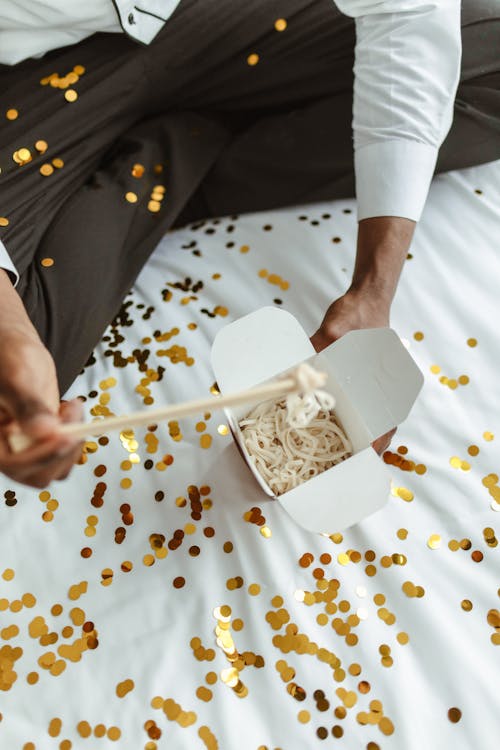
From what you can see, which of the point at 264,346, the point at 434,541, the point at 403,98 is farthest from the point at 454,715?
the point at 403,98

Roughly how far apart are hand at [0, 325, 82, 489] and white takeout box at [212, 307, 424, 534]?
21 centimetres

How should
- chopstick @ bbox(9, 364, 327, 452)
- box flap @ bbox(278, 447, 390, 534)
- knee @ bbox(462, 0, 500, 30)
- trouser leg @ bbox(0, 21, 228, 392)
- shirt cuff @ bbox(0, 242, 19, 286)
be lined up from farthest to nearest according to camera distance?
knee @ bbox(462, 0, 500, 30)
trouser leg @ bbox(0, 21, 228, 392)
shirt cuff @ bbox(0, 242, 19, 286)
box flap @ bbox(278, 447, 390, 534)
chopstick @ bbox(9, 364, 327, 452)

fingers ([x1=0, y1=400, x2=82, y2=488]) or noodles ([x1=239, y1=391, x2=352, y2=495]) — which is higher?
fingers ([x1=0, y1=400, x2=82, y2=488])

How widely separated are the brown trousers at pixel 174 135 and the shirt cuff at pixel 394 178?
0.19 metres

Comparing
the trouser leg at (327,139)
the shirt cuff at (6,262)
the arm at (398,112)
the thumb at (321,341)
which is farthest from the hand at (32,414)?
the trouser leg at (327,139)

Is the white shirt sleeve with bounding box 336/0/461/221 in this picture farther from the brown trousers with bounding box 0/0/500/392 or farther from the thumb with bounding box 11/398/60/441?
the thumb with bounding box 11/398/60/441

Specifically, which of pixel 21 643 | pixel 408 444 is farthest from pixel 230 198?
pixel 21 643

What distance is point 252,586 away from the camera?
2.62 feet

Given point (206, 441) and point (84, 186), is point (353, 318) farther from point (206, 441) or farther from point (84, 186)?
point (84, 186)

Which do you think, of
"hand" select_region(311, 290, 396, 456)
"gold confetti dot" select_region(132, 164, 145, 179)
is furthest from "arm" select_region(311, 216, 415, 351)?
"gold confetti dot" select_region(132, 164, 145, 179)

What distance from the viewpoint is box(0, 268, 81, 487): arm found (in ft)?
1.79

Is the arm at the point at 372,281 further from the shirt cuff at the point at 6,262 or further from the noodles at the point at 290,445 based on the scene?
the shirt cuff at the point at 6,262

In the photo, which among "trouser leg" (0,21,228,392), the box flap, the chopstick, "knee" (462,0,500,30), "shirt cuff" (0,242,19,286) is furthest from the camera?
"knee" (462,0,500,30)

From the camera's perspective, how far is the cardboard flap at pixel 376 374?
2.42 feet
